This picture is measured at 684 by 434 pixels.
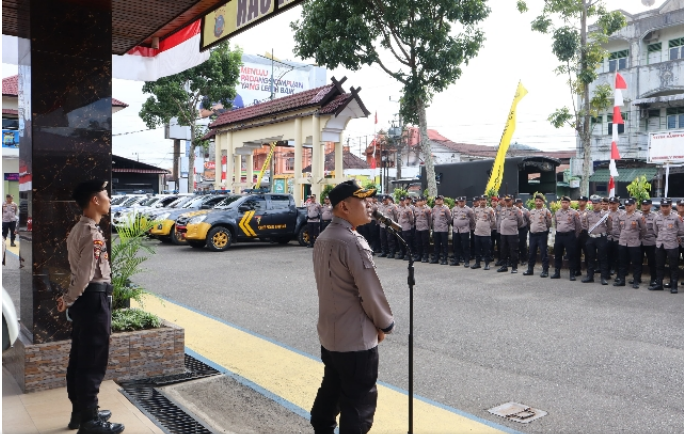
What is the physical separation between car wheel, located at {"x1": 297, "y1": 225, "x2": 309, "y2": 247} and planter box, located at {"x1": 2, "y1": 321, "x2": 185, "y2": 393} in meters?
13.0

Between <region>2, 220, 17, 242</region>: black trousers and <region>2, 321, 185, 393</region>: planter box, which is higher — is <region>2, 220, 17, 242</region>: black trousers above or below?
above

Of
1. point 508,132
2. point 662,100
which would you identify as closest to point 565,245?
point 508,132

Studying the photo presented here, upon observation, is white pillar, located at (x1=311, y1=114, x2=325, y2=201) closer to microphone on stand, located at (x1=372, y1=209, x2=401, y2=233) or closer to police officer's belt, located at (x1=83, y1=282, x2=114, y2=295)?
police officer's belt, located at (x1=83, y1=282, x2=114, y2=295)

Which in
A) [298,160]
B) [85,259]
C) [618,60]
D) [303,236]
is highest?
[618,60]

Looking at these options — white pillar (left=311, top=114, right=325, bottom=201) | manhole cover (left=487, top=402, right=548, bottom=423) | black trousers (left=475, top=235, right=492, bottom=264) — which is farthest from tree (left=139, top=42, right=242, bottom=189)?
manhole cover (left=487, top=402, right=548, bottom=423)

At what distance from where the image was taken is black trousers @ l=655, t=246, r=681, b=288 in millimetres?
10531

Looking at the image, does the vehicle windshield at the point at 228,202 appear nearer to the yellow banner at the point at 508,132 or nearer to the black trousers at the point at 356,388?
the yellow banner at the point at 508,132

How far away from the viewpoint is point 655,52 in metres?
30.9

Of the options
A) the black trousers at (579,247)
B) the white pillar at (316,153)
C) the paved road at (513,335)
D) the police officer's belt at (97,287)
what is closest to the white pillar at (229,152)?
the white pillar at (316,153)

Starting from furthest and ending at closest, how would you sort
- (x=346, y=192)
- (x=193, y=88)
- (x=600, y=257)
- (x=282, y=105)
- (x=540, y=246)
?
(x=193, y=88), (x=282, y=105), (x=540, y=246), (x=600, y=257), (x=346, y=192)

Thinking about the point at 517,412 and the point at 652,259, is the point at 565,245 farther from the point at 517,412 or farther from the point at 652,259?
the point at 517,412

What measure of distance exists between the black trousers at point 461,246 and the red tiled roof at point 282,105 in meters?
7.77

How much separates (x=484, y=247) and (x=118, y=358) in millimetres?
10201

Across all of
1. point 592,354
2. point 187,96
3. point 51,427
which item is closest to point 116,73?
point 51,427
